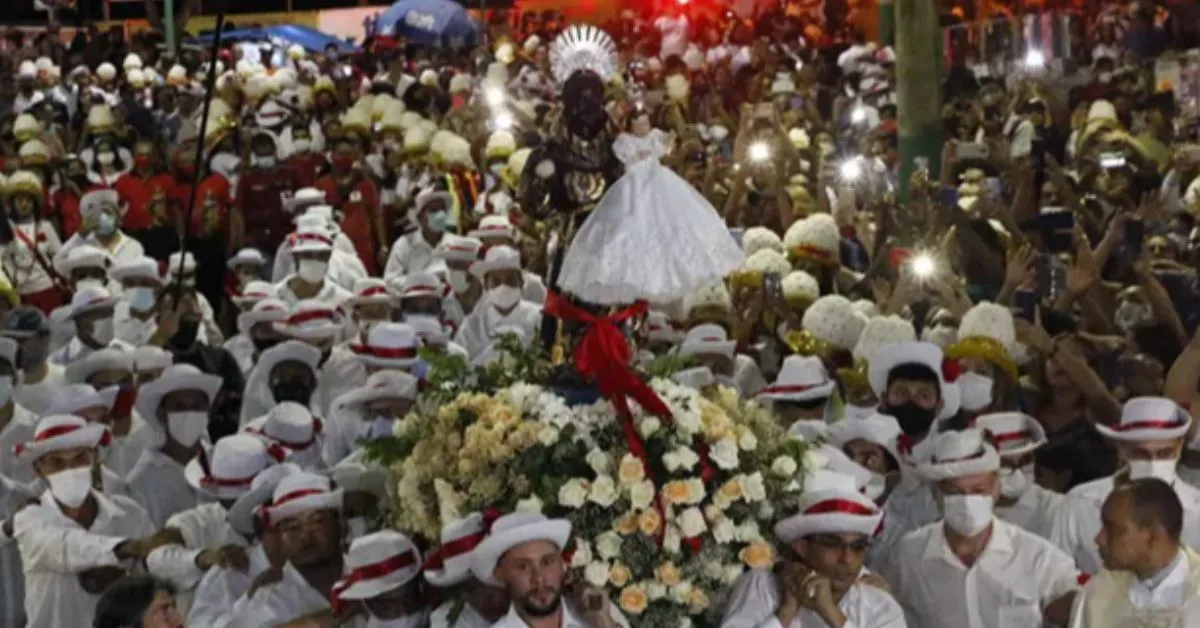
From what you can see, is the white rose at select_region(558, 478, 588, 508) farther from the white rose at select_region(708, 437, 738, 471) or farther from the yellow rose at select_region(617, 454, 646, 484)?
the white rose at select_region(708, 437, 738, 471)

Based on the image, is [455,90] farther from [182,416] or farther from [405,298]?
[182,416]

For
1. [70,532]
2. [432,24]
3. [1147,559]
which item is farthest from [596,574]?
[432,24]

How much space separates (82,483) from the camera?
9383 mm

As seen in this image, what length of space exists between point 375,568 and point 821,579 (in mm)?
1547

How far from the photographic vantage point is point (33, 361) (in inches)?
488

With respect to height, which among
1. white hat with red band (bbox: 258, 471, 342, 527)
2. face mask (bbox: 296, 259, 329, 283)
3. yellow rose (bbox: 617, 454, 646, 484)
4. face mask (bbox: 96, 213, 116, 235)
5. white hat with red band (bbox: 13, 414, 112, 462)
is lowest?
white hat with red band (bbox: 258, 471, 342, 527)

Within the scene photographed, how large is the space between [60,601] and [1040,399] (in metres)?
4.52

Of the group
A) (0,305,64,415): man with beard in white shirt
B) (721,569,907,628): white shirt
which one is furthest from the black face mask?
(0,305,64,415): man with beard in white shirt

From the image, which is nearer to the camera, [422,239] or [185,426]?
[185,426]

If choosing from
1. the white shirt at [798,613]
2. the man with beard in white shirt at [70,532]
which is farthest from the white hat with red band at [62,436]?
the white shirt at [798,613]

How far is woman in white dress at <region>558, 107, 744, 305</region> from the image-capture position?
742 centimetres

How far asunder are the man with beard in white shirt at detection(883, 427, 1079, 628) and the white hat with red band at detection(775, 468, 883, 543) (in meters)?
0.51

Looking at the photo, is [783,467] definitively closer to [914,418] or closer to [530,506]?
[530,506]

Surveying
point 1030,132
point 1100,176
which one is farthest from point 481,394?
point 1030,132
